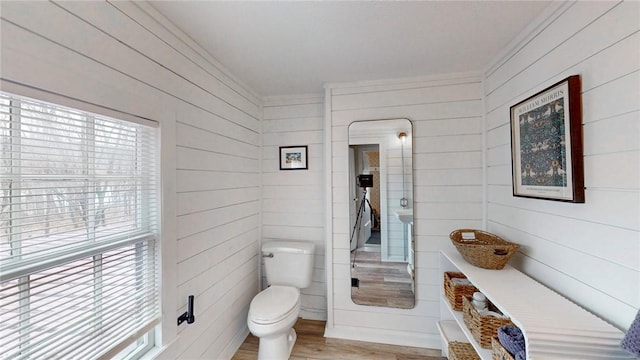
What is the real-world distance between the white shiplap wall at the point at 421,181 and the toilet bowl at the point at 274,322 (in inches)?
19.1

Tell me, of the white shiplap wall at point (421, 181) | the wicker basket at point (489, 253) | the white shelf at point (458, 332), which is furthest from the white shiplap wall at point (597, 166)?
the white shiplap wall at point (421, 181)

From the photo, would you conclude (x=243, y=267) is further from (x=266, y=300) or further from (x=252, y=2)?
(x=252, y=2)

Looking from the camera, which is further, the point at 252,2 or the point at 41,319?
the point at 252,2

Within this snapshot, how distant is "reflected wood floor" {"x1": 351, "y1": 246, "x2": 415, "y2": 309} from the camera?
2262 millimetres

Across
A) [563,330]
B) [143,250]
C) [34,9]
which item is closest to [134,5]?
[34,9]

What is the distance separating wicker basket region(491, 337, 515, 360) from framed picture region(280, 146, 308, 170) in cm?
195

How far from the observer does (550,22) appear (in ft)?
→ 4.39

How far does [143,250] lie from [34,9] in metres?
1.03

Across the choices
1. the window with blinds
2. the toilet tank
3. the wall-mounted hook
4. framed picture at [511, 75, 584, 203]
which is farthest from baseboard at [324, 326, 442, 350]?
the window with blinds

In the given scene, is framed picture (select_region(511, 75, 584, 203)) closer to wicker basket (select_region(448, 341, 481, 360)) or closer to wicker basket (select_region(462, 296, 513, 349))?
wicker basket (select_region(462, 296, 513, 349))

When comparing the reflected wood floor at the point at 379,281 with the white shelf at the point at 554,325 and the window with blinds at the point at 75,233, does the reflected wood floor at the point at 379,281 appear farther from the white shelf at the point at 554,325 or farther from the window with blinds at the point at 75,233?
the window with blinds at the point at 75,233

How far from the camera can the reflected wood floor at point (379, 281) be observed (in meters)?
2.26

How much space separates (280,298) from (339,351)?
67cm

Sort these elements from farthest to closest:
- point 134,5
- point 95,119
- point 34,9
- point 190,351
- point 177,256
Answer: point 190,351 < point 177,256 < point 134,5 < point 95,119 < point 34,9
